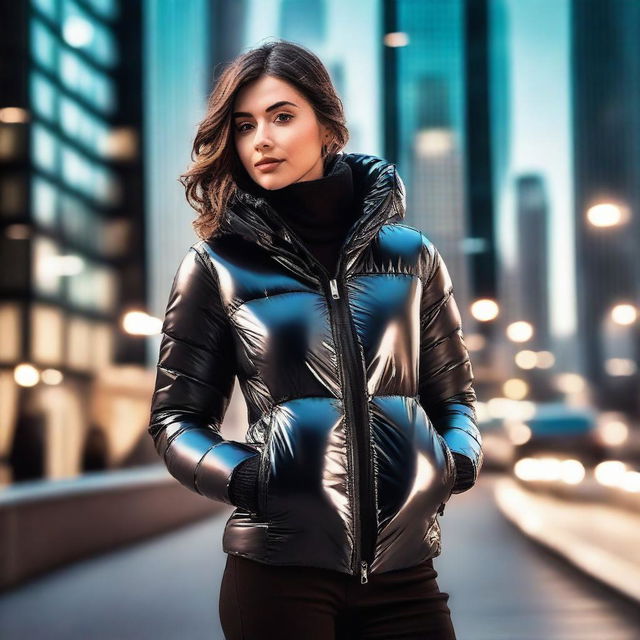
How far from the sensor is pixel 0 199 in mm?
12281

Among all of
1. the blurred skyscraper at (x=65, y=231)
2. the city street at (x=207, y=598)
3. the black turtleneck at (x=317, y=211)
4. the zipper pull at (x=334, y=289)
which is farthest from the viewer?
the blurred skyscraper at (x=65, y=231)

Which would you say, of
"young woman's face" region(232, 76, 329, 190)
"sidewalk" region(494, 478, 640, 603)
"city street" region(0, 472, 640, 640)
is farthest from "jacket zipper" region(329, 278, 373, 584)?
"sidewalk" region(494, 478, 640, 603)

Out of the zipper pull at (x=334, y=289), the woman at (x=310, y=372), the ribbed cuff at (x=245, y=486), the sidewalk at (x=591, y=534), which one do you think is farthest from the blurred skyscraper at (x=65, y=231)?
the ribbed cuff at (x=245, y=486)

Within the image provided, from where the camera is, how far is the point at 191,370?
5.52 feet

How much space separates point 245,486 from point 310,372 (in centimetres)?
22

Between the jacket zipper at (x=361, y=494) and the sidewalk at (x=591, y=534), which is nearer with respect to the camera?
the jacket zipper at (x=361, y=494)

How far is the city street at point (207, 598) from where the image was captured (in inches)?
211

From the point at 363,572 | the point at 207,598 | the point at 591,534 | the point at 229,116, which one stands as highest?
the point at 229,116

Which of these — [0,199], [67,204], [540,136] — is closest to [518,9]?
[540,136]

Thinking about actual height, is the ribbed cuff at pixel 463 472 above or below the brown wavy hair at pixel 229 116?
below

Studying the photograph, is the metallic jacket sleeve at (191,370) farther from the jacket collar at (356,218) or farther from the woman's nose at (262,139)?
the woman's nose at (262,139)

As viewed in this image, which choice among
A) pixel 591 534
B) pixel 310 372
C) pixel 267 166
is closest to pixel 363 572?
pixel 310 372

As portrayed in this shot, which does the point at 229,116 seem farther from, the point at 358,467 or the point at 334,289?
the point at 358,467

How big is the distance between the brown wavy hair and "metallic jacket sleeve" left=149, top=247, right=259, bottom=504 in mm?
143
